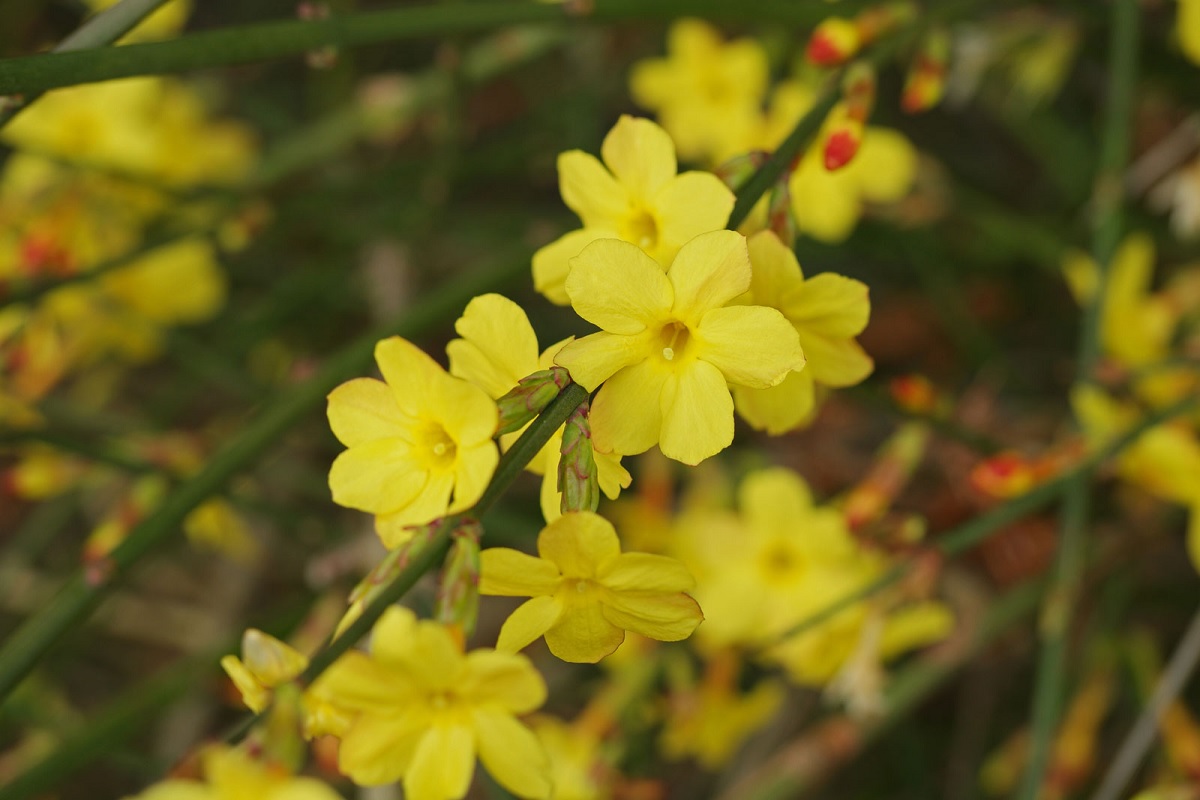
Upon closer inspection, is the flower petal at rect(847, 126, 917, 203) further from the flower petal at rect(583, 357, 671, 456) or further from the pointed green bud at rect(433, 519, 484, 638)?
the pointed green bud at rect(433, 519, 484, 638)

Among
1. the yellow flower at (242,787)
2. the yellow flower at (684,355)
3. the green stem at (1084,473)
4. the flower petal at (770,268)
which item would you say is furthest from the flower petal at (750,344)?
the green stem at (1084,473)

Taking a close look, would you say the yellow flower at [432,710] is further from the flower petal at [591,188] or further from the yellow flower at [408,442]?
the flower petal at [591,188]

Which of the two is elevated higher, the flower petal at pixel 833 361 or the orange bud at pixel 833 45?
the orange bud at pixel 833 45

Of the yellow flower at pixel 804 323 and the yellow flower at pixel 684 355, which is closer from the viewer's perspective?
the yellow flower at pixel 684 355

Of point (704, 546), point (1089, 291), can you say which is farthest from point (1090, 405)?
point (704, 546)

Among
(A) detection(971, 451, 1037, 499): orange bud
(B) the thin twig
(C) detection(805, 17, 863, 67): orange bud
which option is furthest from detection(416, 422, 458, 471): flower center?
(B) the thin twig

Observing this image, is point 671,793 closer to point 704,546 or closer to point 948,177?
point 704,546

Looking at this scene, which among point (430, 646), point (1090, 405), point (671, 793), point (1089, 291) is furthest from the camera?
point (671, 793)

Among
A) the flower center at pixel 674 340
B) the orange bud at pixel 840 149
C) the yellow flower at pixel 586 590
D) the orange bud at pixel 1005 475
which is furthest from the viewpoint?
the orange bud at pixel 1005 475
